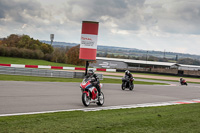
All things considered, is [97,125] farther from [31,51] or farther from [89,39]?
[31,51]

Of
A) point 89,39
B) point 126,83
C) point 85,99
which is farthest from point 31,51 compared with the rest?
point 85,99

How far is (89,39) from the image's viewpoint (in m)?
31.1

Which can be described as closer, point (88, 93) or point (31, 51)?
point (88, 93)

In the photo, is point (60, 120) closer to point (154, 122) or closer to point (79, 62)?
point (154, 122)

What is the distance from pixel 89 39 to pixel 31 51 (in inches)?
1875

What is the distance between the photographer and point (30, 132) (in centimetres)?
694

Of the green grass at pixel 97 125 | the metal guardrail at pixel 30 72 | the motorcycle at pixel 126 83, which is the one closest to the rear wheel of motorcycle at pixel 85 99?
the green grass at pixel 97 125

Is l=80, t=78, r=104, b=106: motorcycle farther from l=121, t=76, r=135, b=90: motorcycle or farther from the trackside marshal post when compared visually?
the trackside marshal post

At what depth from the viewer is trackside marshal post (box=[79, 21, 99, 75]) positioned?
3064cm

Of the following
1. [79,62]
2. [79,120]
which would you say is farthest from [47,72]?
[79,62]

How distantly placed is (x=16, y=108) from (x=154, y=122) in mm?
4734

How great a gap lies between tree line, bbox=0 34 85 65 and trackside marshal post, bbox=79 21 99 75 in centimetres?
3810

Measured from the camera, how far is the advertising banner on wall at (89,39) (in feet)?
101

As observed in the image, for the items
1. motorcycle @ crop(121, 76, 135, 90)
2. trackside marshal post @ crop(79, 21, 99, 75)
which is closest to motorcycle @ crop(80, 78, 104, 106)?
motorcycle @ crop(121, 76, 135, 90)
